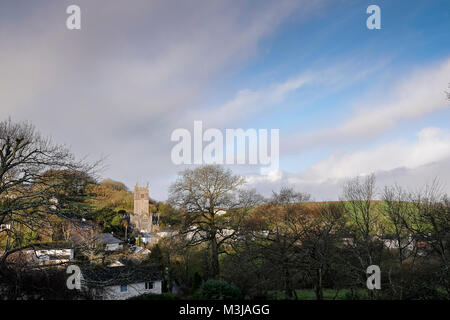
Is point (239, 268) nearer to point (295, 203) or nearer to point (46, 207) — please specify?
point (46, 207)

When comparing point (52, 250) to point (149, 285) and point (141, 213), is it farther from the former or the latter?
point (141, 213)

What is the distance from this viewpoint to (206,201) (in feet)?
65.7

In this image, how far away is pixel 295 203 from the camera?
26578 mm

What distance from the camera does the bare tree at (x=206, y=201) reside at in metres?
19.6

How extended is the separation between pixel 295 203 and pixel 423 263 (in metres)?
12.0

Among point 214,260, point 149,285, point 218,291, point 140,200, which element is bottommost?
point 149,285

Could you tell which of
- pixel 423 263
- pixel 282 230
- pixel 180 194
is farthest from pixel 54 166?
pixel 423 263

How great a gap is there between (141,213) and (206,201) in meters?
65.8

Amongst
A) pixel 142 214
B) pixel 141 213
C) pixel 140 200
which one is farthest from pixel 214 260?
pixel 140 200

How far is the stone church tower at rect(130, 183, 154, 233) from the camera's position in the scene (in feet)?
241

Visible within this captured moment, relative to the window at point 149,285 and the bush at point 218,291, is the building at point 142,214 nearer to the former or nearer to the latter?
the window at point 149,285

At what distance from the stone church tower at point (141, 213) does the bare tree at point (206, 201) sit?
55143 mm
